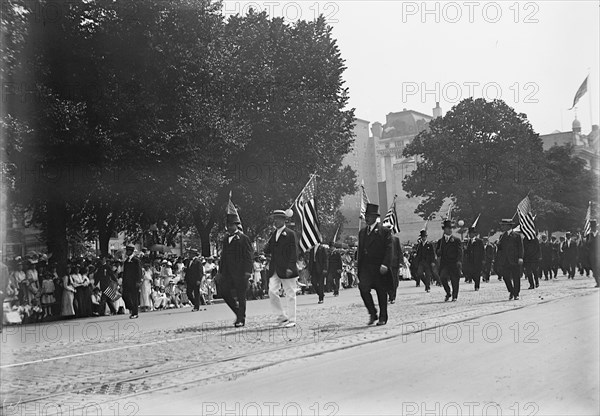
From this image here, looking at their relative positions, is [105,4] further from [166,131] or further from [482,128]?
[482,128]

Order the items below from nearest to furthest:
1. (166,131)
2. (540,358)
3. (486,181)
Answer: (540,358), (166,131), (486,181)

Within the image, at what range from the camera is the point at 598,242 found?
84.4 ft

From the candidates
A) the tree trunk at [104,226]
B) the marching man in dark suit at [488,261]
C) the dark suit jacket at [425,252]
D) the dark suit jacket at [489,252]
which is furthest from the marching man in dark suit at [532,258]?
the tree trunk at [104,226]

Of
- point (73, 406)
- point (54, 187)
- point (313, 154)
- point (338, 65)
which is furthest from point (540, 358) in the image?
point (338, 65)

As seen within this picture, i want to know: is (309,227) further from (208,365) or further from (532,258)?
(532,258)

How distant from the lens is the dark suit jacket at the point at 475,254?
1022 inches

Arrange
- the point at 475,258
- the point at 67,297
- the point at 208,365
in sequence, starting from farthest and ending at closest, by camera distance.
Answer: the point at 475,258, the point at 67,297, the point at 208,365

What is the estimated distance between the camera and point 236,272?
13922mm

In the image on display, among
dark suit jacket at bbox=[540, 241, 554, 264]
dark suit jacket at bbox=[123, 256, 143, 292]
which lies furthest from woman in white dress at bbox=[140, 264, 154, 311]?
dark suit jacket at bbox=[540, 241, 554, 264]

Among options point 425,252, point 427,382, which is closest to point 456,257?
point 425,252

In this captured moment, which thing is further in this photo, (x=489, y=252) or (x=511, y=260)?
(x=489, y=252)

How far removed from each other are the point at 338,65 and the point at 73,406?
33458mm

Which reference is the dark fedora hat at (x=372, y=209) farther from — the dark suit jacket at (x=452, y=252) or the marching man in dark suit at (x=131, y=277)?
the marching man in dark suit at (x=131, y=277)

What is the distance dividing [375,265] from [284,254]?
5.77ft
